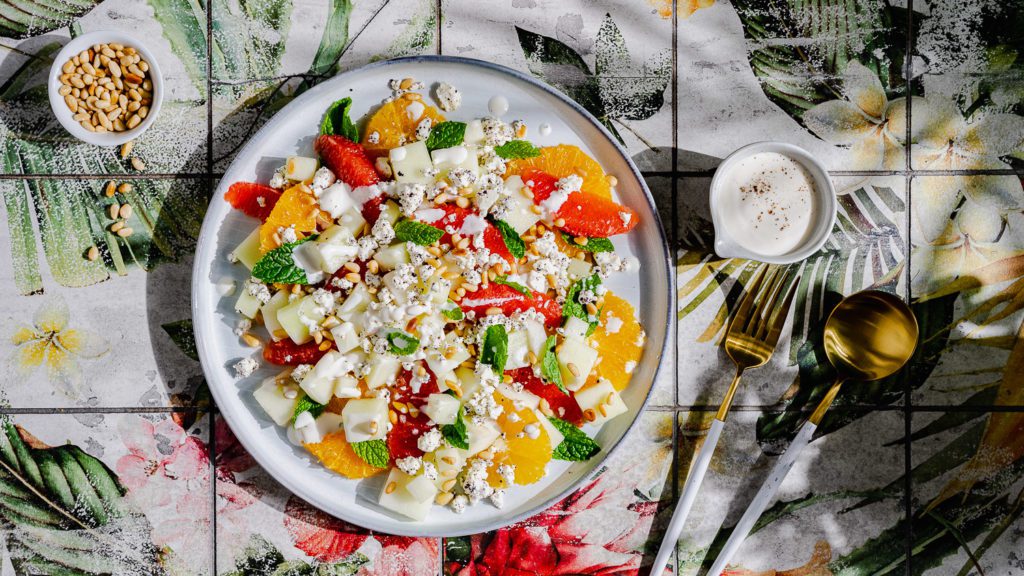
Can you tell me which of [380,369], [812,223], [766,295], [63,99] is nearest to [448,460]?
[380,369]

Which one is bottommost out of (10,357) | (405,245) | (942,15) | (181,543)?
(181,543)

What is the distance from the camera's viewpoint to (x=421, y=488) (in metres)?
1.68

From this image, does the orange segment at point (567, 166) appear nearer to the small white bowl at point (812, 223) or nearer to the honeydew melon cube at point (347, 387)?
the small white bowl at point (812, 223)

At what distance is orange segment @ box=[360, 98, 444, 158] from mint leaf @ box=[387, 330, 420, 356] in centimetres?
45

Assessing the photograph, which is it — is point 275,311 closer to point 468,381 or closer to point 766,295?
point 468,381

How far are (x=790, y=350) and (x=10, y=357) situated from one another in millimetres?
2081

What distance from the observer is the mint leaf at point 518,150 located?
170 cm

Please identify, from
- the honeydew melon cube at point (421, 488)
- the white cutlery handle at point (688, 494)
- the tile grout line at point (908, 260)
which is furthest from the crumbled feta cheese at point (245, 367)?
the tile grout line at point (908, 260)

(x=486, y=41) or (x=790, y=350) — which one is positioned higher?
(x=486, y=41)

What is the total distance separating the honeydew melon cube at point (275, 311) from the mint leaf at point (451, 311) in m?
0.39

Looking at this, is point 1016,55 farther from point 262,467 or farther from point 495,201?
point 262,467

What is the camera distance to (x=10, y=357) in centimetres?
185

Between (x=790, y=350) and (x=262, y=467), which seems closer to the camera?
(x=262, y=467)

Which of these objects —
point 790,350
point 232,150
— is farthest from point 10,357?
point 790,350
